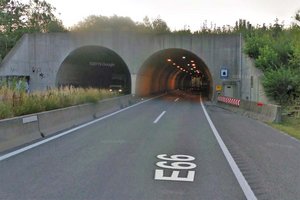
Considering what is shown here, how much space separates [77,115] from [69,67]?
29988 millimetres

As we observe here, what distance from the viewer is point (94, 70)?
171 ft

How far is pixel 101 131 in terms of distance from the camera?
13.9 metres

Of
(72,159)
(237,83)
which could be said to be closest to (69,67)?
(237,83)

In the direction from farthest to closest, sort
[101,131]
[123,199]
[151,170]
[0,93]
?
[101,131]
[0,93]
[151,170]
[123,199]

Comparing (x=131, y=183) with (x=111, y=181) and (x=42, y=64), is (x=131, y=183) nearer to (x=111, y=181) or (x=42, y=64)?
(x=111, y=181)

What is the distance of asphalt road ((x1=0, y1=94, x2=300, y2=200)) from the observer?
6090 mm

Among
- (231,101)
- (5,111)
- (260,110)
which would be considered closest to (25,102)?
Answer: (5,111)

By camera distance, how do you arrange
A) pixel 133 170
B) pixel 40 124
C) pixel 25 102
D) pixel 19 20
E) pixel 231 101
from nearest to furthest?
1. pixel 133 170
2. pixel 40 124
3. pixel 25 102
4. pixel 231 101
5. pixel 19 20

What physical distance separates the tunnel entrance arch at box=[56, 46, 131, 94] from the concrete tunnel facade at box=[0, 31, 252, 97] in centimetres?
74

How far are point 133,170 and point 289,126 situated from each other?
11.9 metres

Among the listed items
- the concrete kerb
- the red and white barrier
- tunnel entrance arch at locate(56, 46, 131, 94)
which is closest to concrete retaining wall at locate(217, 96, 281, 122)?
the red and white barrier

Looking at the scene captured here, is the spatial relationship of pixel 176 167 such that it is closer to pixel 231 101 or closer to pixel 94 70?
pixel 231 101

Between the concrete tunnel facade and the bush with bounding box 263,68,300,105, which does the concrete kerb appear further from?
the concrete tunnel facade

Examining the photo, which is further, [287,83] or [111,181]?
[287,83]
